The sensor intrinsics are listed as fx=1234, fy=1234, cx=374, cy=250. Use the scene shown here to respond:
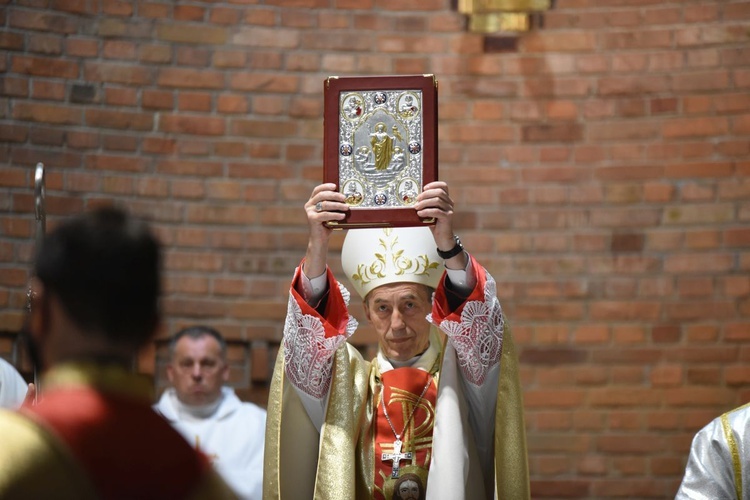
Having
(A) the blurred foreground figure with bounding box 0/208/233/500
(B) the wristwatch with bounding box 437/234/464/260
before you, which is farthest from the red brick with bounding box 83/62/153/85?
(A) the blurred foreground figure with bounding box 0/208/233/500

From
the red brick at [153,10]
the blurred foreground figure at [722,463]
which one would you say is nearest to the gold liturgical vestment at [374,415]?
the blurred foreground figure at [722,463]

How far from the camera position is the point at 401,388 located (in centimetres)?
429

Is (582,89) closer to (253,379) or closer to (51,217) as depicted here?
(253,379)

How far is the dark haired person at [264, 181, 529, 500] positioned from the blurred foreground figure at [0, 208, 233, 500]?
6.58 feet

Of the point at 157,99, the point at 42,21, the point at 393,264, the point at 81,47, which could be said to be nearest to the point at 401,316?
the point at 393,264

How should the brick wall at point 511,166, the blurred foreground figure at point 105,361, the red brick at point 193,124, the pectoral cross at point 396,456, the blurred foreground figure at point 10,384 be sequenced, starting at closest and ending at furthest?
the blurred foreground figure at point 105,361 → the pectoral cross at point 396,456 → the blurred foreground figure at point 10,384 → the brick wall at point 511,166 → the red brick at point 193,124

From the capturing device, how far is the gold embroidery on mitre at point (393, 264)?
4379 mm

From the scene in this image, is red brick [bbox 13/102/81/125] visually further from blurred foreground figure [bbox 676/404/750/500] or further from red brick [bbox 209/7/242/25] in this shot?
blurred foreground figure [bbox 676/404/750/500]

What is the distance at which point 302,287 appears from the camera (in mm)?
4109

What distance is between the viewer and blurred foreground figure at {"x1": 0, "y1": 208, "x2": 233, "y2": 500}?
5.92ft

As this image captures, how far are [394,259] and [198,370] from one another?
1.79 meters

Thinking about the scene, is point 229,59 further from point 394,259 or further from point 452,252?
point 452,252

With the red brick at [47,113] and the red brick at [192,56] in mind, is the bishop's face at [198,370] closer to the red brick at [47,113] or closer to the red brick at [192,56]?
the red brick at [47,113]

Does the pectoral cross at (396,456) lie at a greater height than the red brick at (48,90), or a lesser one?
lesser
